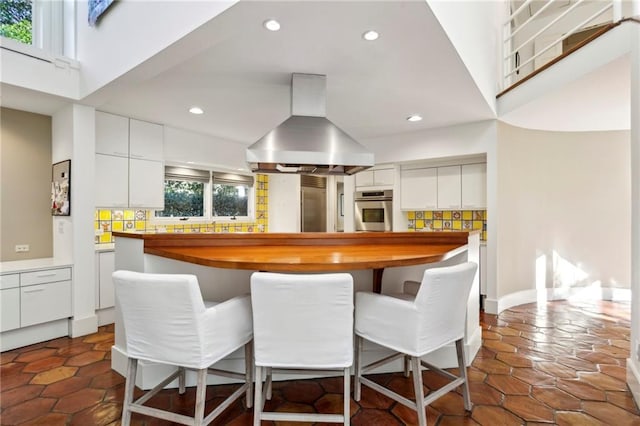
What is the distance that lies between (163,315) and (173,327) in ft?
0.24

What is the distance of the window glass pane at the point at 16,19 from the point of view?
10.2 ft

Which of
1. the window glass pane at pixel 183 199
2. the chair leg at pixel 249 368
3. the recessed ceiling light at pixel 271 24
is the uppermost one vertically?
the recessed ceiling light at pixel 271 24

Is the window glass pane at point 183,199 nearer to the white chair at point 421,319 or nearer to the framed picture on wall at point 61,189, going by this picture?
the framed picture on wall at point 61,189

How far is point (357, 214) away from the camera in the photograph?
5160mm

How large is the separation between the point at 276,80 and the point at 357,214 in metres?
2.89

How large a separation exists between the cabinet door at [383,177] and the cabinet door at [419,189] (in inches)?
6.4

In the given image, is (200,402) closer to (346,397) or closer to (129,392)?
(129,392)

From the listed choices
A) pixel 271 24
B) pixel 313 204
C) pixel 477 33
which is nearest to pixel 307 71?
pixel 271 24

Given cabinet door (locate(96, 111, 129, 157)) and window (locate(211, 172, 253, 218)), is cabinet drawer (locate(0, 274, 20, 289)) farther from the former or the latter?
window (locate(211, 172, 253, 218))

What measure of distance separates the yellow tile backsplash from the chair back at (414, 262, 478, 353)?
334 cm

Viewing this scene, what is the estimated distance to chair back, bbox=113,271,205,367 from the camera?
1510mm

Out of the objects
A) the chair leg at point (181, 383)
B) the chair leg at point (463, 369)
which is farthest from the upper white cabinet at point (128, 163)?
the chair leg at point (463, 369)

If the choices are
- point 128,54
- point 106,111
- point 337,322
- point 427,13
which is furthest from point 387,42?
point 106,111

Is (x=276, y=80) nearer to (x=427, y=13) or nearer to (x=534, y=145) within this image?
(x=427, y=13)
